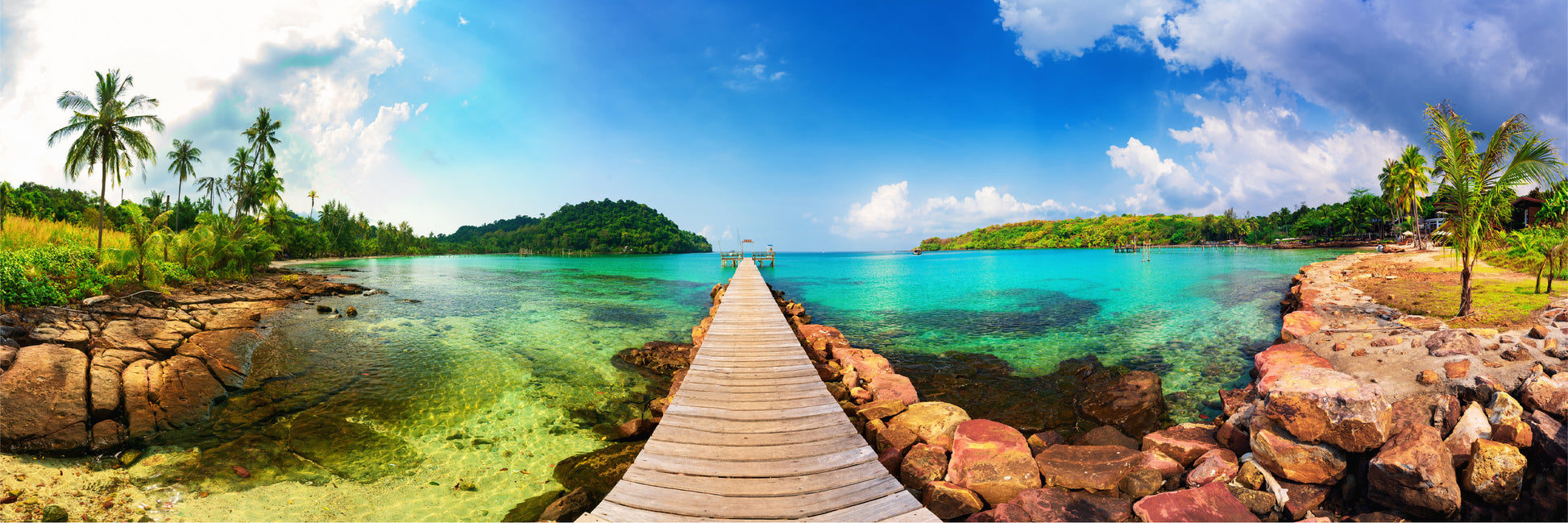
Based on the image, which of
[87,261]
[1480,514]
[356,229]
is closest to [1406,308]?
[1480,514]

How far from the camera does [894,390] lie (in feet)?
22.8

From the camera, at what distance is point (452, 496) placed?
5203 mm

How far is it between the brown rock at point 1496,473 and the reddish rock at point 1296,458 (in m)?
0.71

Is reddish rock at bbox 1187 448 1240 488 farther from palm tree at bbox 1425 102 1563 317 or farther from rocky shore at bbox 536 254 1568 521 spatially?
palm tree at bbox 1425 102 1563 317

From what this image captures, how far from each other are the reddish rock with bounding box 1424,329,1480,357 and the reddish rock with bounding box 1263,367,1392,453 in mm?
3115

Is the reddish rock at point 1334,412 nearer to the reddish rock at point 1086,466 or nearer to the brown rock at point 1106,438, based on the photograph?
the reddish rock at point 1086,466

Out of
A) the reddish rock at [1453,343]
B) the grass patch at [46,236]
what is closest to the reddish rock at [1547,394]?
the reddish rock at [1453,343]

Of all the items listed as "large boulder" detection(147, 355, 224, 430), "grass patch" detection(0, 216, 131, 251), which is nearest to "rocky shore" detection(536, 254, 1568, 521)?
"large boulder" detection(147, 355, 224, 430)

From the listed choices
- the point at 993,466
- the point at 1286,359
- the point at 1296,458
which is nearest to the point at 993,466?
the point at 993,466

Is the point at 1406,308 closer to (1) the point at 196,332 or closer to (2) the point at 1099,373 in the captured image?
(2) the point at 1099,373

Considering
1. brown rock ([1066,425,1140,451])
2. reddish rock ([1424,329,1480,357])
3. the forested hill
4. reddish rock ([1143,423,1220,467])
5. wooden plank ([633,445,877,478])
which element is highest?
the forested hill

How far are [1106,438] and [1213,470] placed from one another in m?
1.24

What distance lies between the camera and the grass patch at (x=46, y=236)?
39.0ft

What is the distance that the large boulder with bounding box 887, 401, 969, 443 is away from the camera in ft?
18.2
